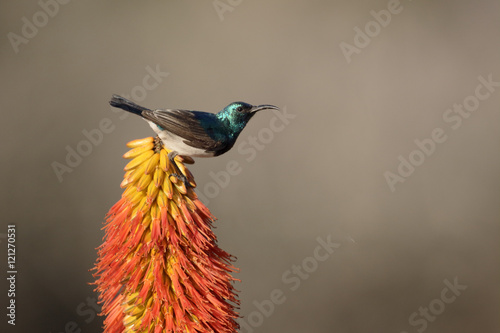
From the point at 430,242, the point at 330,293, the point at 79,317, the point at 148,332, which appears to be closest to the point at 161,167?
the point at 148,332

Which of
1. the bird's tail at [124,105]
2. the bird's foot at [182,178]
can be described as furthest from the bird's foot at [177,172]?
the bird's tail at [124,105]

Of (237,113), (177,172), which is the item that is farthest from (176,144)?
(237,113)

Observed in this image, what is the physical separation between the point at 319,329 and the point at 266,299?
0.45m

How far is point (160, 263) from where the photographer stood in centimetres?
113

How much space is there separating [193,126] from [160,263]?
345 millimetres

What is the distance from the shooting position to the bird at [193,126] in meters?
1.22

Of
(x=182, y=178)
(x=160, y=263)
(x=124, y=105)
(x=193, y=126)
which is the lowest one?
(x=160, y=263)

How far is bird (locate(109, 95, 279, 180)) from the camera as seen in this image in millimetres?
1224

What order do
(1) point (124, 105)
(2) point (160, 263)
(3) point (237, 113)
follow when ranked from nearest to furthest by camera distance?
(2) point (160, 263)
(1) point (124, 105)
(3) point (237, 113)

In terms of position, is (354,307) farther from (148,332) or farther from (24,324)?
(148,332)

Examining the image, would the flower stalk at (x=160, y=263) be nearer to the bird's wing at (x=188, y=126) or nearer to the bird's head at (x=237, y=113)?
the bird's wing at (x=188, y=126)

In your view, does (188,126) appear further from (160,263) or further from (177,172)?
(160,263)

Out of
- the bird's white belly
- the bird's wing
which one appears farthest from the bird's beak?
the bird's white belly

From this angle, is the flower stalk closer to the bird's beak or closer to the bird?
the bird
